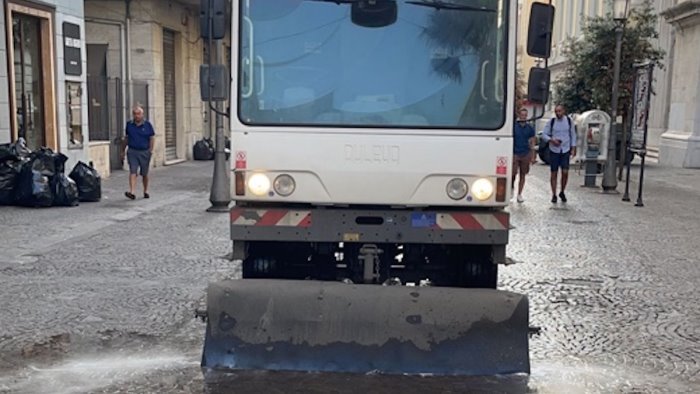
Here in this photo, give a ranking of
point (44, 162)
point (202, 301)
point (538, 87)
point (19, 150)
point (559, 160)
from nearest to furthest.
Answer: point (538, 87) → point (202, 301) → point (44, 162) → point (19, 150) → point (559, 160)

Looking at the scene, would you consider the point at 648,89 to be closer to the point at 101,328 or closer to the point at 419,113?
the point at 419,113

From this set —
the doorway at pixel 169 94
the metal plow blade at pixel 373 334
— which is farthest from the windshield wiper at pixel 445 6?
the doorway at pixel 169 94

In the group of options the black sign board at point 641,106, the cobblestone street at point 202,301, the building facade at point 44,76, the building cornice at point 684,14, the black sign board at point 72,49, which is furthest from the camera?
the building cornice at point 684,14

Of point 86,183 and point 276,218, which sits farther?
point 86,183

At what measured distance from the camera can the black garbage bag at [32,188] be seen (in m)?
12.2

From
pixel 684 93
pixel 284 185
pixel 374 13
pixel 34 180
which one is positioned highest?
pixel 374 13

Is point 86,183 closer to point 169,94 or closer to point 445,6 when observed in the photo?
point 445,6

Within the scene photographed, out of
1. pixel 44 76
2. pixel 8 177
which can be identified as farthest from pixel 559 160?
pixel 44 76

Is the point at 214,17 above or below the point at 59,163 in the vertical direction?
above

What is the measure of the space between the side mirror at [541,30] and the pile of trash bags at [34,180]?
30.7 feet

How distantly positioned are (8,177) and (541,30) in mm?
9894

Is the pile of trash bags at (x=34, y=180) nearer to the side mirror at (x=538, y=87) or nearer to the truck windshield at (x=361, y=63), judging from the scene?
the truck windshield at (x=361, y=63)

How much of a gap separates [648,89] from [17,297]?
477 inches

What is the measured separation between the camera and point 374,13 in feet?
17.5
